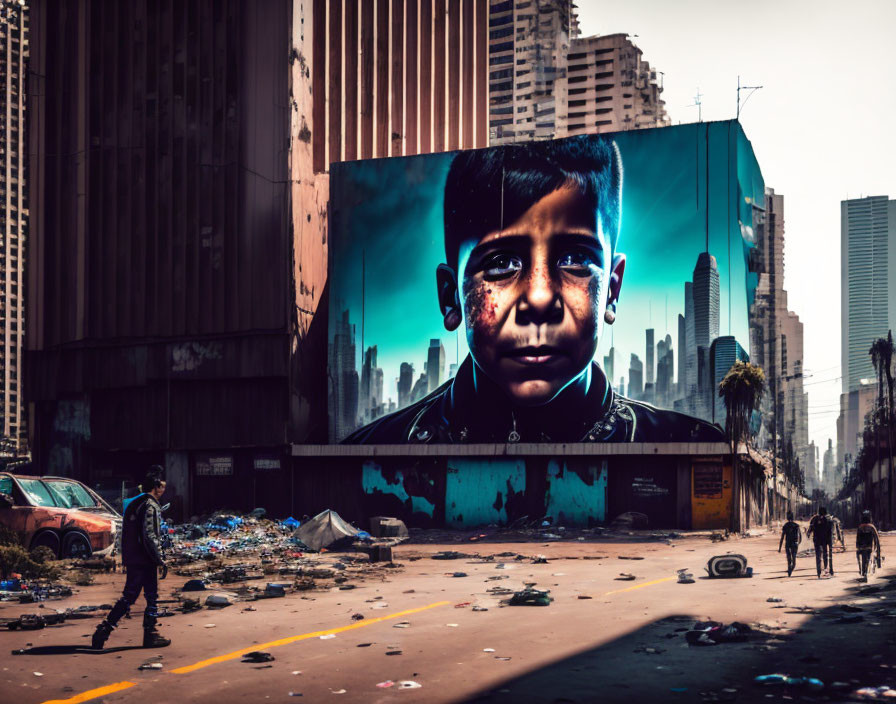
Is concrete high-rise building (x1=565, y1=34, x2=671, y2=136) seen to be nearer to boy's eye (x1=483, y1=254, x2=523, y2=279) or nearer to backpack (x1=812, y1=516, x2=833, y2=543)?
boy's eye (x1=483, y1=254, x2=523, y2=279)

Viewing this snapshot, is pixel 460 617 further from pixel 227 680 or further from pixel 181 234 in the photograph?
pixel 181 234

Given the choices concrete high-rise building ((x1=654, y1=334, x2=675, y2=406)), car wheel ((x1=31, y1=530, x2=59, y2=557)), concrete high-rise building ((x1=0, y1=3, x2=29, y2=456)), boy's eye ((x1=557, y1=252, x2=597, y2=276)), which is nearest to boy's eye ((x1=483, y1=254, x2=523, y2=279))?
boy's eye ((x1=557, y1=252, x2=597, y2=276))

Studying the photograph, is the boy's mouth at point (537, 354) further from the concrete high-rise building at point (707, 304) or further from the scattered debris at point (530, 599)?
the scattered debris at point (530, 599)

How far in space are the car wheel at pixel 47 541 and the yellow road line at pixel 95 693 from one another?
14.0 meters

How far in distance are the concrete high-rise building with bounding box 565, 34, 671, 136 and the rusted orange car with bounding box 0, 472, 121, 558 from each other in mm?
151120

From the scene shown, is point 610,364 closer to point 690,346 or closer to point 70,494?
point 690,346

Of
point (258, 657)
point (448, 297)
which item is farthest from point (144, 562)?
point (448, 297)

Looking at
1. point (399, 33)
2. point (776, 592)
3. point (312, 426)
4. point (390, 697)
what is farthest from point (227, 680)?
point (399, 33)

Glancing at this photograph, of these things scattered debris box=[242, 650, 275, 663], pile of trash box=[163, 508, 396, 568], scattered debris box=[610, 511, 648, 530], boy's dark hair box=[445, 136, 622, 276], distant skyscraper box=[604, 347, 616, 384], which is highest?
boy's dark hair box=[445, 136, 622, 276]

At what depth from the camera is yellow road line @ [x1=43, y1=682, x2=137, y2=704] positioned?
816 cm

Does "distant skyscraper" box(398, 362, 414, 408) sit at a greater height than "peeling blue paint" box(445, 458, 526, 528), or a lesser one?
greater

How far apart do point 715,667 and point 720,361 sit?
104ft

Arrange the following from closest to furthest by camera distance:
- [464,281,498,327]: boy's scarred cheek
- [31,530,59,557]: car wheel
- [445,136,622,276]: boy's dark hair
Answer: [31,530,59,557]: car wheel < [445,136,622,276]: boy's dark hair < [464,281,498,327]: boy's scarred cheek

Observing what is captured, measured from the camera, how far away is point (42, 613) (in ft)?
46.1
